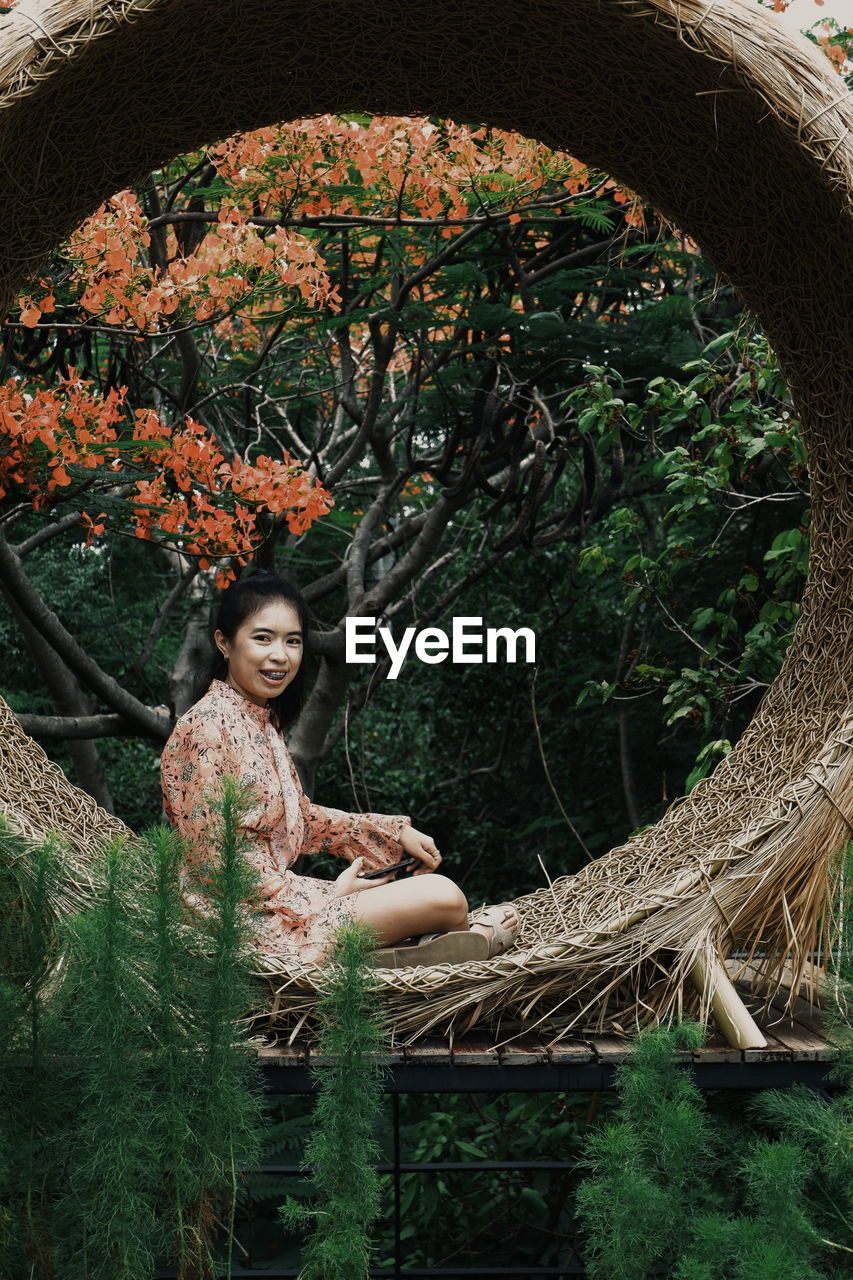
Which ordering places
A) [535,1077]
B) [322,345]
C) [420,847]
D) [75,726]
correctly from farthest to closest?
[322,345], [75,726], [420,847], [535,1077]

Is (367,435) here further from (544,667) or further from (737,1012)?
(737,1012)

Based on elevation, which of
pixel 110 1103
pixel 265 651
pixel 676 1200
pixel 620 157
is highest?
pixel 620 157

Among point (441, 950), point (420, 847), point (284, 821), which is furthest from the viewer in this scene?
point (420, 847)

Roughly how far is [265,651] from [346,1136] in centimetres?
98

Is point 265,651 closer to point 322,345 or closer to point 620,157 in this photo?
point 620,157

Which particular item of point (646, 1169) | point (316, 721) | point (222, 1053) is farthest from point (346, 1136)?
point (316, 721)

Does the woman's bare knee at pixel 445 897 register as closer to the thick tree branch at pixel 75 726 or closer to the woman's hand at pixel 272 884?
the woman's hand at pixel 272 884

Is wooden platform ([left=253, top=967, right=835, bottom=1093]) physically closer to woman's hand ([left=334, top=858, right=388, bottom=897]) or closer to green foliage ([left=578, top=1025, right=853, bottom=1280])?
green foliage ([left=578, top=1025, right=853, bottom=1280])

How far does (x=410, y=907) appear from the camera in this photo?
2006 millimetres

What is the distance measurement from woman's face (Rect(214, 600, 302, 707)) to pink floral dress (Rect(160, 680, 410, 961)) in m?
0.04

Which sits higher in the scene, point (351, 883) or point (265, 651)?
point (265, 651)

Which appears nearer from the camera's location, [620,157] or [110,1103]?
[110,1103]

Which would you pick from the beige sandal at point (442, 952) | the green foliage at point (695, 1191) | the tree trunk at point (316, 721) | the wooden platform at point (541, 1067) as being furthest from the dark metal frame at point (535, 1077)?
the tree trunk at point (316, 721)

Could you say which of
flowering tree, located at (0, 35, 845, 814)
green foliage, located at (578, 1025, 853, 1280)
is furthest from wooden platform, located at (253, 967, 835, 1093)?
flowering tree, located at (0, 35, 845, 814)
